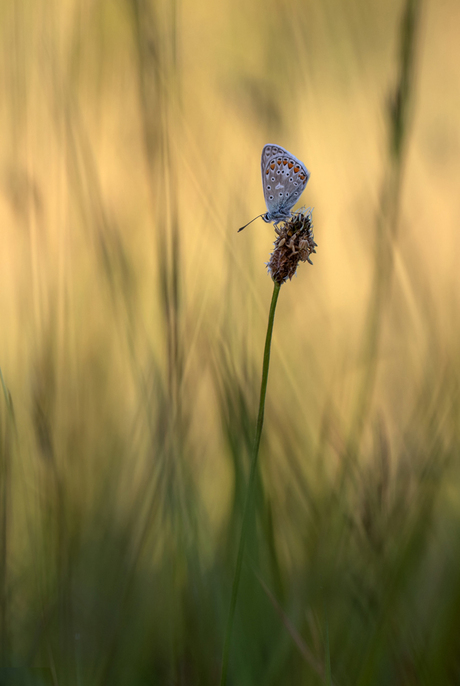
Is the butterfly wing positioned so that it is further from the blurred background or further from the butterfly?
the blurred background

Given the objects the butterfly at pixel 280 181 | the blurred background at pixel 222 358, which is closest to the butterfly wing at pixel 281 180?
the butterfly at pixel 280 181

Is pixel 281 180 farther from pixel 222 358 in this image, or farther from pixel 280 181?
pixel 222 358

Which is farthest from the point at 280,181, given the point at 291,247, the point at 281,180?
the point at 291,247

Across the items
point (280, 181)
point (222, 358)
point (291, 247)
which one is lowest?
point (222, 358)

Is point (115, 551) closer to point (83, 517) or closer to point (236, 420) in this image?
point (83, 517)

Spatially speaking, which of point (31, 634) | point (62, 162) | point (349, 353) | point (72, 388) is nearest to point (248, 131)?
point (62, 162)

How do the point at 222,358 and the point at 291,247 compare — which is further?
the point at 222,358

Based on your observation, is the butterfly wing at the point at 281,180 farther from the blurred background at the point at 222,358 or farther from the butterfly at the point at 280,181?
the blurred background at the point at 222,358

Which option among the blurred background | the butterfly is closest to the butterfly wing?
the butterfly
